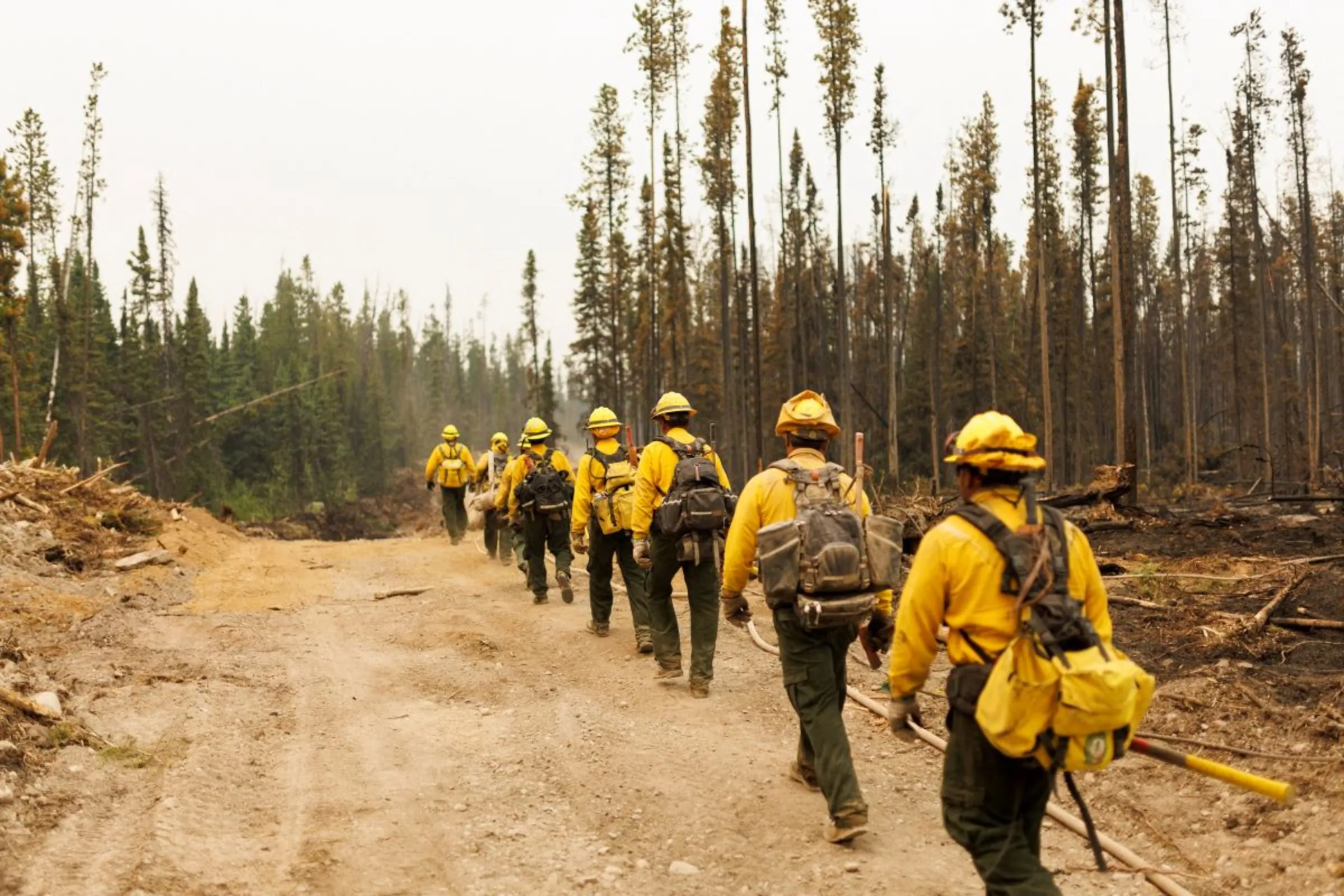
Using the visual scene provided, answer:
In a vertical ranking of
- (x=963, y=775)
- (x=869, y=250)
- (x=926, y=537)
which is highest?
(x=869, y=250)

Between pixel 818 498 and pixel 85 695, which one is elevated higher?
pixel 818 498

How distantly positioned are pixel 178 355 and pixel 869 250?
44256 mm

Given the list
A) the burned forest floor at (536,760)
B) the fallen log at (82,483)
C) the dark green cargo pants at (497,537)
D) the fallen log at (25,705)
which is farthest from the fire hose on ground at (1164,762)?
the fallen log at (82,483)

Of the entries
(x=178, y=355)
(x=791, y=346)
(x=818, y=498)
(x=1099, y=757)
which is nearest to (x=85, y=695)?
(x=818, y=498)

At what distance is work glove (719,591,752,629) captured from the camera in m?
6.23

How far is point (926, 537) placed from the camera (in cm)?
375

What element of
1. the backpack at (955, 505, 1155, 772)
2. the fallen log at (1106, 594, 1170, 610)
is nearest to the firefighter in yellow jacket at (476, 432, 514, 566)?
the fallen log at (1106, 594, 1170, 610)

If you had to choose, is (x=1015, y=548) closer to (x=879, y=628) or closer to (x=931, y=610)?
(x=931, y=610)

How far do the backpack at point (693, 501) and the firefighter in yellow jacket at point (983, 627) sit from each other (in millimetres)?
4027

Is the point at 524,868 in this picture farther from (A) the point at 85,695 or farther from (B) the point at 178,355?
(B) the point at 178,355

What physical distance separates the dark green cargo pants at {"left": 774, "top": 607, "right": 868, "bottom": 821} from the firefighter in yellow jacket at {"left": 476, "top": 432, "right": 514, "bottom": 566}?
1153 cm

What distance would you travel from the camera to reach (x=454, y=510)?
2066cm

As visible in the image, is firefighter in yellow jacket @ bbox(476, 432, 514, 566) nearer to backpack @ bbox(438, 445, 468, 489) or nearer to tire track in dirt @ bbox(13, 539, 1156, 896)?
backpack @ bbox(438, 445, 468, 489)

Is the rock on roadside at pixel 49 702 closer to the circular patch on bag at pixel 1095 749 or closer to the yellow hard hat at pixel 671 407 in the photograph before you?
the yellow hard hat at pixel 671 407
